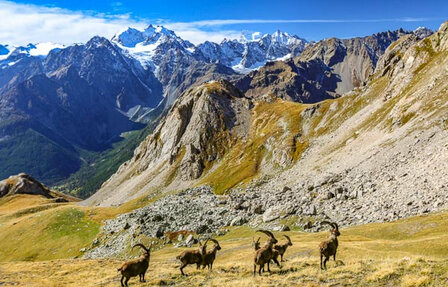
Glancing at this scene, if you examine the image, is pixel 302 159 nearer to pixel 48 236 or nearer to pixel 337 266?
pixel 48 236

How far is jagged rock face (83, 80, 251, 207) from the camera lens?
526ft

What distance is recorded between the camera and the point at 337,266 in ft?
92.6

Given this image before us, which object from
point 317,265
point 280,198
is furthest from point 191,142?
point 317,265

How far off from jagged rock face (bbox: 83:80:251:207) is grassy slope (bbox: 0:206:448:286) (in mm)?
95708

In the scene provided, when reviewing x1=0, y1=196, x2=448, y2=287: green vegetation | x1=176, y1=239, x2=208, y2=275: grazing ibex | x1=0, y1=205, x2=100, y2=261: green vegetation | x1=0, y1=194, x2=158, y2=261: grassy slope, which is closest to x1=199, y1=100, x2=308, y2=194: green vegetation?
x1=0, y1=194, x2=158, y2=261: grassy slope

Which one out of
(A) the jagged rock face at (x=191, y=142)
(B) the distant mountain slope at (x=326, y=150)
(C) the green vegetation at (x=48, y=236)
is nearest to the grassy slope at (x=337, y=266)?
(B) the distant mountain slope at (x=326, y=150)

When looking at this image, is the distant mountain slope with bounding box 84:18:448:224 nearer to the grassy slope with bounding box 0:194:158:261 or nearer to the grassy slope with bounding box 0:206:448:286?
the grassy slope with bounding box 0:206:448:286

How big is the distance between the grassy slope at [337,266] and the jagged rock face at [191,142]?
314ft

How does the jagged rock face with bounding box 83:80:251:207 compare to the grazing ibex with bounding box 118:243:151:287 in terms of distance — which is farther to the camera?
the jagged rock face with bounding box 83:80:251:207

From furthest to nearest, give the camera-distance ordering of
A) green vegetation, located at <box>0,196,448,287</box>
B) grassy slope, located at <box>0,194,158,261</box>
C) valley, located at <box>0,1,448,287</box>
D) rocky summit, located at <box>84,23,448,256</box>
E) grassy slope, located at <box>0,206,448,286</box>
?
grassy slope, located at <box>0,194,158,261</box> → rocky summit, located at <box>84,23,448,256</box> → valley, located at <box>0,1,448,287</box> → green vegetation, located at <box>0,196,448,287</box> → grassy slope, located at <box>0,206,448,286</box>

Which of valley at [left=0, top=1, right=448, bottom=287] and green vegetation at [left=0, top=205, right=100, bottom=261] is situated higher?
valley at [left=0, top=1, right=448, bottom=287]

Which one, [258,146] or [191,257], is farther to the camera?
[258,146]

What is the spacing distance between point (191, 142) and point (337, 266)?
483 feet

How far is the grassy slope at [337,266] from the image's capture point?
77.3 feet
